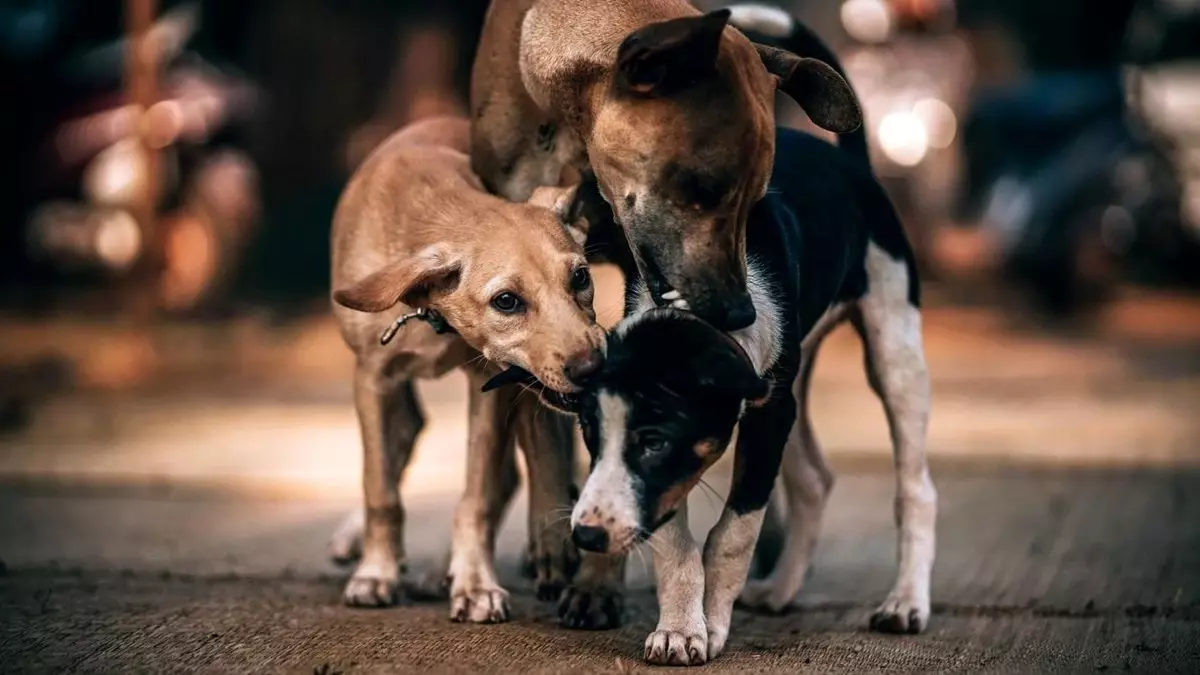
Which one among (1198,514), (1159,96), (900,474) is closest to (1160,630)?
(900,474)

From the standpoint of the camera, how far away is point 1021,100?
15.0 metres

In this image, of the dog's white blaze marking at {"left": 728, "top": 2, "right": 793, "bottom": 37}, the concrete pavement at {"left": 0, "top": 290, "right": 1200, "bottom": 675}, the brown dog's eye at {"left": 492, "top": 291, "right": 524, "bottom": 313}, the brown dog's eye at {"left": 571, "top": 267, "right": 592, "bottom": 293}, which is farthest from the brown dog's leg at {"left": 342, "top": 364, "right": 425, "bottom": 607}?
the dog's white blaze marking at {"left": 728, "top": 2, "right": 793, "bottom": 37}

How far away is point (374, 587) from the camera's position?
5074mm

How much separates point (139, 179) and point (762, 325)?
9.57 metres

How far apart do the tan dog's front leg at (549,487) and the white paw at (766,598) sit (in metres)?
0.55

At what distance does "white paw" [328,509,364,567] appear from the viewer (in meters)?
5.90

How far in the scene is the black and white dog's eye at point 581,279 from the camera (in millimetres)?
4566

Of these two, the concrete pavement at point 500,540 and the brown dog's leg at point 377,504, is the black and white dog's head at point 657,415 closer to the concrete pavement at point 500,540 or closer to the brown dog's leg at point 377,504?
the concrete pavement at point 500,540

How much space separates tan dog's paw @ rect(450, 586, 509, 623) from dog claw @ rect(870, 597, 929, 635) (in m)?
1.05

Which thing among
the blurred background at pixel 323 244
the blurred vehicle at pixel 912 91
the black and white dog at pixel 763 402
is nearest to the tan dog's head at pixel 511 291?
the black and white dog at pixel 763 402

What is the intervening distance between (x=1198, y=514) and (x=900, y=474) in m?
2.05

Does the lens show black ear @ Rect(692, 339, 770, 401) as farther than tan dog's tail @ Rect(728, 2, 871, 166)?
No

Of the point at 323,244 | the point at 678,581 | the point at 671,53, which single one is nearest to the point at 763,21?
the point at 671,53

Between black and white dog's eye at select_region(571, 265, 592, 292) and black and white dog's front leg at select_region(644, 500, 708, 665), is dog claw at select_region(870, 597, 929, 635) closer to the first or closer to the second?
black and white dog's front leg at select_region(644, 500, 708, 665)
